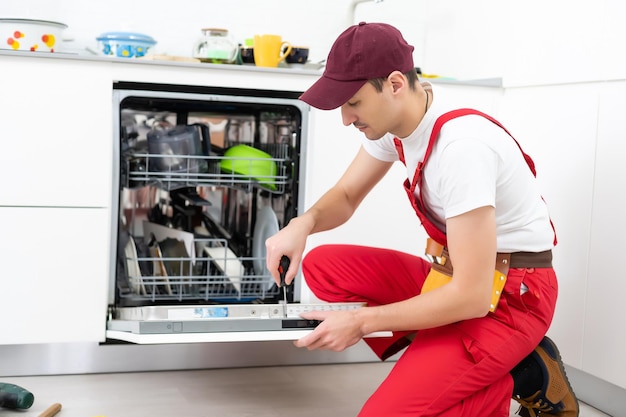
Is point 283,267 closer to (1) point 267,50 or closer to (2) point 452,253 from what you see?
(2) point 452,253

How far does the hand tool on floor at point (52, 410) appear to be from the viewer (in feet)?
6.61

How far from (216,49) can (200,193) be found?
22.1 inches

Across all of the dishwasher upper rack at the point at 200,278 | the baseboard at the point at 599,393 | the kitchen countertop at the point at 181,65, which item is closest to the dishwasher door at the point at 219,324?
the dishwasher upper rack at the point at 200,278

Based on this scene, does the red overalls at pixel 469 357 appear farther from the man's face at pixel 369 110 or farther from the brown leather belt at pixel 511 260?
the man's face at pixel 369 110

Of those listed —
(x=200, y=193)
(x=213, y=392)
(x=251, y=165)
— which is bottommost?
(x=213, y=392)

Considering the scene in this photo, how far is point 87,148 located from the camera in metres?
2.27

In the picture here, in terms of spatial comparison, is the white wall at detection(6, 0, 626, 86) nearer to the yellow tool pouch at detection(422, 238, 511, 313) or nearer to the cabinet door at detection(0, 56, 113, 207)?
the cabinet door at detection(0, 56, 113, 207)

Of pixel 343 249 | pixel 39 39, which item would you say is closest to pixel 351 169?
pixel 343 249

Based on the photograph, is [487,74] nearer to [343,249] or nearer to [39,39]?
[343,249]

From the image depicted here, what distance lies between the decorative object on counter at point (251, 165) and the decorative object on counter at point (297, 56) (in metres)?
0.32

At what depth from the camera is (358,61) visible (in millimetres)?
1657

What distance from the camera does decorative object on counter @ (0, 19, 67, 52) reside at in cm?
238

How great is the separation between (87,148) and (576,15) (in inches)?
55.2

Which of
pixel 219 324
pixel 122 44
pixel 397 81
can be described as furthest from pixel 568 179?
pixel 122 44
